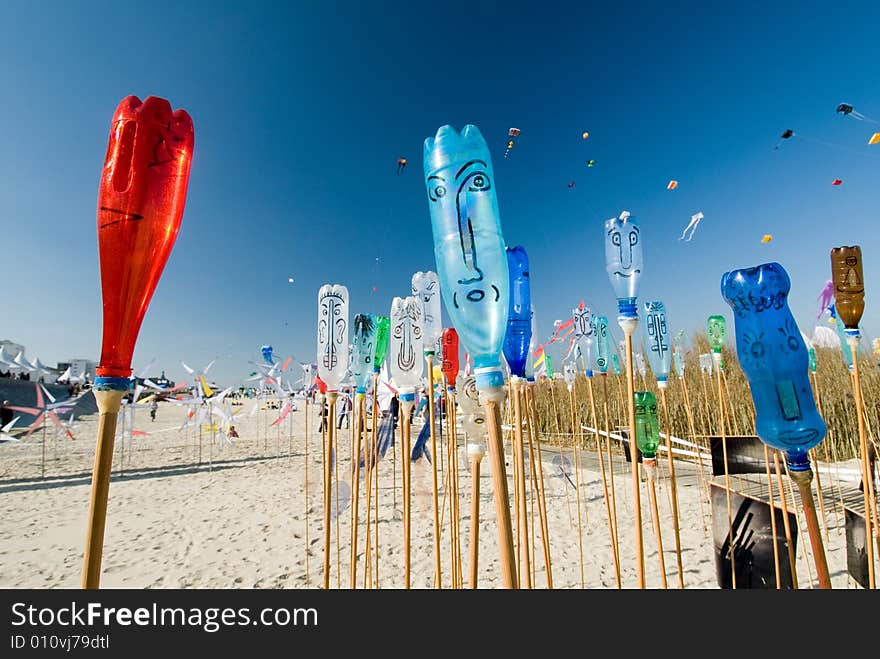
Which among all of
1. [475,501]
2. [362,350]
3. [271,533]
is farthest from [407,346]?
[271,533]

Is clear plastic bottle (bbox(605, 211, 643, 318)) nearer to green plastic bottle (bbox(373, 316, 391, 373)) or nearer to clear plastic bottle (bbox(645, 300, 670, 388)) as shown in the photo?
clear plastic bottle (bbox(645, 300, 670, 388))

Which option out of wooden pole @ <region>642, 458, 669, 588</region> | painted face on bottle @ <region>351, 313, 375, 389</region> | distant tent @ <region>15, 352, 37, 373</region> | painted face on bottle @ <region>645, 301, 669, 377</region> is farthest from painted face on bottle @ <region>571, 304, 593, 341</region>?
distant tent @ <region>15, 352, 37, 373</region>

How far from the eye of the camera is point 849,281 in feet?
5.74

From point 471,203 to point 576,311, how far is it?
311 centimetres

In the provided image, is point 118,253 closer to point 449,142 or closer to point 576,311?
point 449,142

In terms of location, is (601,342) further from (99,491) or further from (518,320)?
(99,491)

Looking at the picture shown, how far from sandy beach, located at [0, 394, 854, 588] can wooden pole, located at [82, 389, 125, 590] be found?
2.15m

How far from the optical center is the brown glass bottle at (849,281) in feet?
5.73

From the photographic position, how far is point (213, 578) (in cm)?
386

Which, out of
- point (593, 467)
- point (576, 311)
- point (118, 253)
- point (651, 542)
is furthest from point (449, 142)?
point (593, 467)

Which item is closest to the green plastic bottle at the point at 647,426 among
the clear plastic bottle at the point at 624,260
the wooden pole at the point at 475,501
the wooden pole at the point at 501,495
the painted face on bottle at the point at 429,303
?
the clear plastic bottle at the point at 624,260

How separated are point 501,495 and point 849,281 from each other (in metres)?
1.81

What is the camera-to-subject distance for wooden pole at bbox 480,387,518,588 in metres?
0.93
